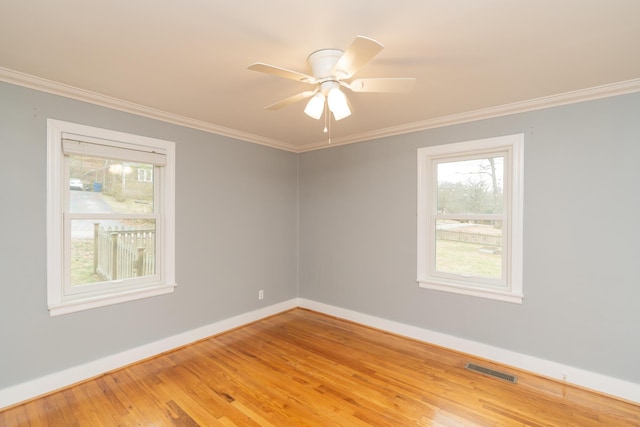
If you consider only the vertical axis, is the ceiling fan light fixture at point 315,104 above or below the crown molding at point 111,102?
below

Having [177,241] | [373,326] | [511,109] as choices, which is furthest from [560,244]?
[177,241]

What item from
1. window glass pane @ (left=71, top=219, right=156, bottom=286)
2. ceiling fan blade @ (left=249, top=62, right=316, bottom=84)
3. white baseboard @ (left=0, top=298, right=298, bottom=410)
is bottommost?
white baseboard @ (left=0, top=298, right=298, bottom=410)

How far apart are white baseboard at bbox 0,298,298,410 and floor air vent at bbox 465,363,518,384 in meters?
2.56

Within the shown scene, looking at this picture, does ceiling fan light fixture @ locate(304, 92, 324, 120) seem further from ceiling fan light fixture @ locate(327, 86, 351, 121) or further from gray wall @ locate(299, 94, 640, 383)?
gray wall @ locate(299, 94, 640, 383)

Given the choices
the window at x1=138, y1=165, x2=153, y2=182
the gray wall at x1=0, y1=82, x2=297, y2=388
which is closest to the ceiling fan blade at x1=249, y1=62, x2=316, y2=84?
the gray wall at x1=0, y1=82, x2=297, y2=388

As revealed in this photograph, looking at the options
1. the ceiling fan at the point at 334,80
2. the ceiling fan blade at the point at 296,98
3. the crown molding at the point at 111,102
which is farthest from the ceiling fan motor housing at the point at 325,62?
the crown molding at the point at 111,102

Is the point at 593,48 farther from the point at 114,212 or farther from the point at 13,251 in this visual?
the point at 13,251

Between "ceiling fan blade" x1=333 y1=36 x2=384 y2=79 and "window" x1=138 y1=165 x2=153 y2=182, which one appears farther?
"window" x1=138 y1=165 x2=153 y2=182

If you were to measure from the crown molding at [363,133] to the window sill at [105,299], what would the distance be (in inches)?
66.7

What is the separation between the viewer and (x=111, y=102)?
2705mm

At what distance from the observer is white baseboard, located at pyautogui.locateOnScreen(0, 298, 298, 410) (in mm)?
2271

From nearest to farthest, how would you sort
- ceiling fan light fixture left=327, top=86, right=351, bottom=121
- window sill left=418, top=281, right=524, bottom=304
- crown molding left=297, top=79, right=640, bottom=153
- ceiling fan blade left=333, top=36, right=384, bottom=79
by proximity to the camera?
ceiling fan blade left=333, top=36, right=384, bottom=79, ceiling fan light fixture left=327, top=86, right=351, bottom=121, crown molding left=297, top=79, right=640, bottom=153, window sill left=418, top=281, right=524, bottom=304

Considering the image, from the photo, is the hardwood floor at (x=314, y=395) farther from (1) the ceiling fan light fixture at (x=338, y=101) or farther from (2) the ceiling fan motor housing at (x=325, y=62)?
(2) the ceiling fan motor housing at (x=325, y=62)

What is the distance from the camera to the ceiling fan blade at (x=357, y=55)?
1.34 meters
